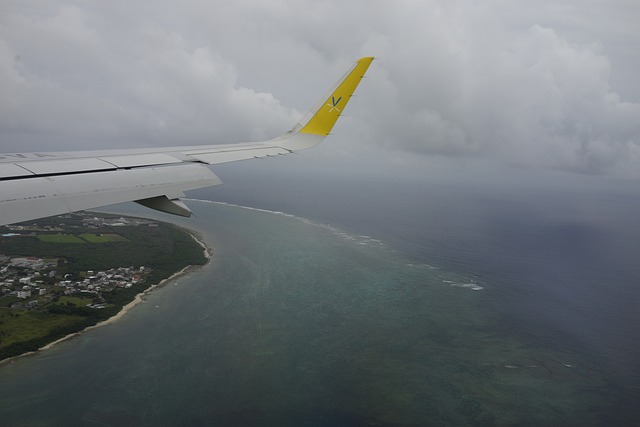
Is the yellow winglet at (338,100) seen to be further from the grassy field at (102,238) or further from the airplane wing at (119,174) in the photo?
the grassy field at (102,238)

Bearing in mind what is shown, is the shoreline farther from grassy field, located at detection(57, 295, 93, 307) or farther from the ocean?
grassy field, located at detection(57, 295, 93, 307)

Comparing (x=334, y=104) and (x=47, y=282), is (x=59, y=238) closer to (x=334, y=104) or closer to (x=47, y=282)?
(x=47, y=282)

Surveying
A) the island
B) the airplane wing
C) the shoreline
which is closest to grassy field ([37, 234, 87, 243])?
the island

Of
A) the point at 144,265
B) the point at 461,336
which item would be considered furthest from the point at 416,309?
the point at 144,265

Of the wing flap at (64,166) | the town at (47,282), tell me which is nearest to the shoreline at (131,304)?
→ the town at (47,282)

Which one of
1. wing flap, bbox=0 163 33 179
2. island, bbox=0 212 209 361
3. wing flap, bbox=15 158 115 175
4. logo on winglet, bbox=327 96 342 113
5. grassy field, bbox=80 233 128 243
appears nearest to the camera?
wing flap, bbox=0 163 33 179

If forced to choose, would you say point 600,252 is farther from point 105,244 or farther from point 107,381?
point 105,244
